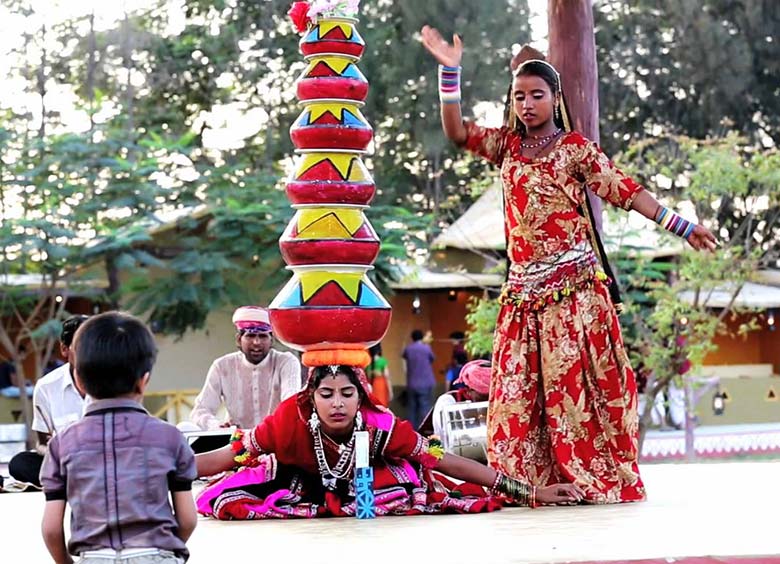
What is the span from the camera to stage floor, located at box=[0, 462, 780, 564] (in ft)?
13.5

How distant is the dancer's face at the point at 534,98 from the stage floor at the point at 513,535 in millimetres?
1531

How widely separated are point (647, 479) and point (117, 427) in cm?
405

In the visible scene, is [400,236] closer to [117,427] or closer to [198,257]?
[198,257]

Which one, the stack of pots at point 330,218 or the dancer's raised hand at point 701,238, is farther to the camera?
the stack of pots at point 330,218

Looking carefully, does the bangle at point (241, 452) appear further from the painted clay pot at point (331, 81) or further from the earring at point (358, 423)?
the painted clay pot at point (331, 81)

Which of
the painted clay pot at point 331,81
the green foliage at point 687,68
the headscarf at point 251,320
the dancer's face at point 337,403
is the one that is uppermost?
the green foliage at point 687,68

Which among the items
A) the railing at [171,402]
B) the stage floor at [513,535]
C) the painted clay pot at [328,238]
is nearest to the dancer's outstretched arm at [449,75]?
the painted clay pot at [328,238]

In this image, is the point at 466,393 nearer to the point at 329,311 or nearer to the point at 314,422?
the point at 329,311

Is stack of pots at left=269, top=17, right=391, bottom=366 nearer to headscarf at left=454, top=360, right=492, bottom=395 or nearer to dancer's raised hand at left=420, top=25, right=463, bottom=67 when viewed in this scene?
dancer's raised hand at left=420, top=25, right=463, bottom=67

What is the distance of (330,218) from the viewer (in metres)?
5.79

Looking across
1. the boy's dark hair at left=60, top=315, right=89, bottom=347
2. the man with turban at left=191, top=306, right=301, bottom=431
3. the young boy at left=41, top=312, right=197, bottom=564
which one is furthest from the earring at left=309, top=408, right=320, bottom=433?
the man with turban at left=191, top=306, right=301, bottom=431

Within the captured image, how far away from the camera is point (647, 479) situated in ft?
22.8

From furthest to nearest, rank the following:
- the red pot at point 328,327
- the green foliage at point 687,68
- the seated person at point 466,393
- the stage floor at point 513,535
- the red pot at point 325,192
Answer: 1. the green foliage at point 687,68
2. the seated person at point 466,393
3. the red pot at point 325,192
4. the red pot at point 328,327
5. the stage floor at point 513,535

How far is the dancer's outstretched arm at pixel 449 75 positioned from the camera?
5.66 m
